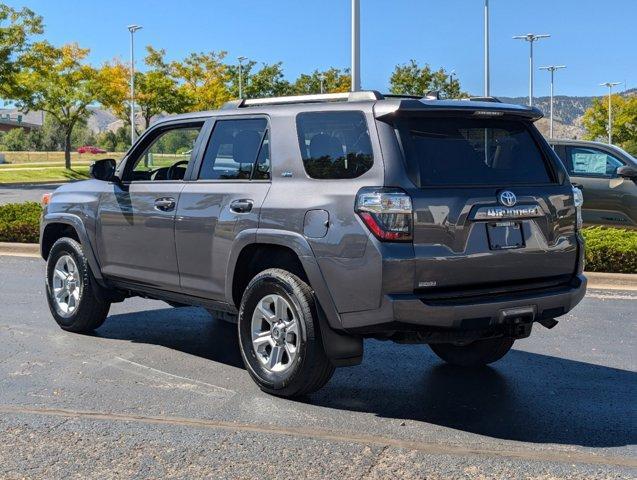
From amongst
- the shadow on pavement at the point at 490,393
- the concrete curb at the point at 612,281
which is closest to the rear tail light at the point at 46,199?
the shadow on pavement at the point at 490,393

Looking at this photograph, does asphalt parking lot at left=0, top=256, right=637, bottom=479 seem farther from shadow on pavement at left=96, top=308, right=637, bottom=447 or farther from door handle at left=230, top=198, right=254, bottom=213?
door handle at left=230, top=198, right=254, bottom=213

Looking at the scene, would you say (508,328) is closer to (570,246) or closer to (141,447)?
(570,246)

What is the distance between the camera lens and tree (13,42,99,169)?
46.2 meters

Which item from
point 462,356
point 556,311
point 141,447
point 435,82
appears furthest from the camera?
point 435,82

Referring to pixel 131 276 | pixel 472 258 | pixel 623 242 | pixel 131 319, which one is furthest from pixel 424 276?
pixel 623 242

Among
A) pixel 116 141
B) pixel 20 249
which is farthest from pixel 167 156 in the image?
pixel 116 141

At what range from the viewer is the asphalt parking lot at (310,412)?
434cm

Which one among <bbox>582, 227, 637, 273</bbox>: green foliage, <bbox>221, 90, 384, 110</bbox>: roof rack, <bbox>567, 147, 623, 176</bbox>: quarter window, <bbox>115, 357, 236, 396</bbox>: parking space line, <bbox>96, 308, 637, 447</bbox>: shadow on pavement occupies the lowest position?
<bbox>96, 308, 637, 447</bbox>: shadow on pavement

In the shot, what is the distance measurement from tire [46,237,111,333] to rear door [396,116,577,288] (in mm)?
3458

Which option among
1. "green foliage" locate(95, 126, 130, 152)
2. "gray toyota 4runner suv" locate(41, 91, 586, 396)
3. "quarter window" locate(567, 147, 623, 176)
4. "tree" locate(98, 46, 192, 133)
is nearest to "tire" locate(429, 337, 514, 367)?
"gray toyota 4runner suv" locate(41, 91, 586, 396)

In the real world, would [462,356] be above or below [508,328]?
below

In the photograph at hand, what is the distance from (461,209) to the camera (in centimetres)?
496

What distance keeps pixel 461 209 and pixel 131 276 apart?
2.99 metres

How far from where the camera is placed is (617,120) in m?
83.5
